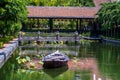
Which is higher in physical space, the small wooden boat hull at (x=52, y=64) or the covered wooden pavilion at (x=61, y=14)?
the covered wooden pavilion at (x=61, y=14)

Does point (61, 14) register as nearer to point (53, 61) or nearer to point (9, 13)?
point (9, 13)

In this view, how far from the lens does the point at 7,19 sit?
1633 inches

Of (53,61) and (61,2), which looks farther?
(61,2)

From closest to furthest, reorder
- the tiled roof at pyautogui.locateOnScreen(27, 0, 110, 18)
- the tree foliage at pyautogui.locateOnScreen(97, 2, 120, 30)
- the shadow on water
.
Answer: the shadow on water
the tree foliage at pyautogui.locateOnScreen(97, 2, 120, 30)
the tiled roof at pyautogui.locateOnScreen(27, 0, 110, 18)

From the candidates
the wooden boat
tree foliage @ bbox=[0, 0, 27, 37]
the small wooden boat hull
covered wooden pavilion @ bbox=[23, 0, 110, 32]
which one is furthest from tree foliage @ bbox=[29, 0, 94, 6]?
the small wooden boat hull

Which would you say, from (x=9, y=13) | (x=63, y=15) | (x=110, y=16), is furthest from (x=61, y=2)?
(x=9, y=13)

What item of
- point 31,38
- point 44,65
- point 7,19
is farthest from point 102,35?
point 44,65

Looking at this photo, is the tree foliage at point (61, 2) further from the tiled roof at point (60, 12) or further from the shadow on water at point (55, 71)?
the shadow on water at point (55, 71)

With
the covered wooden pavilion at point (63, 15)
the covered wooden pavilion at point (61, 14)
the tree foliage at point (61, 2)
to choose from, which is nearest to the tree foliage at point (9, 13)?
the covered wooden pavilion at point (61, 14)

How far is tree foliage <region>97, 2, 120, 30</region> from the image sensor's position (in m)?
62.6

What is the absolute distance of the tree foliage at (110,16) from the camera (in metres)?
62.6

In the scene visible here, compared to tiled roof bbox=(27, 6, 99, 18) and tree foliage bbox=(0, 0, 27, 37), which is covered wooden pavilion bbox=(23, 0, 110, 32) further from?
tree foliage bbox=(0, 0, 27, 37)

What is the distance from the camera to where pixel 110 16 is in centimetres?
6397

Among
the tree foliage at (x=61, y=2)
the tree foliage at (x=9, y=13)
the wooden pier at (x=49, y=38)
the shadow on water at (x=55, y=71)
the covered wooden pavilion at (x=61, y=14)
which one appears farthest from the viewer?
the tree foliage at (x=61, y=2)
